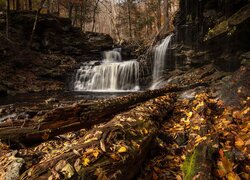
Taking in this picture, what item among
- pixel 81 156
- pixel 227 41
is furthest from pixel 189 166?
pixel 227 41

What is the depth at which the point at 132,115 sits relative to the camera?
168 inches

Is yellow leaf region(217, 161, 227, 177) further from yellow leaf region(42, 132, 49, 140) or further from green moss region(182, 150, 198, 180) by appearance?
yellow leaf region(42, 132, 49, 140)

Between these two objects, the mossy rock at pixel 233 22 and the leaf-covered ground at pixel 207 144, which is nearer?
the leaf-covered ground at pixel 207 144

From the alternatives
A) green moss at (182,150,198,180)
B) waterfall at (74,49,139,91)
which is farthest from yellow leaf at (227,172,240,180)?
waterfall at (74,49,139,91)

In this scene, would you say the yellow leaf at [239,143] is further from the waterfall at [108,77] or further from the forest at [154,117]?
the waterfall at [108,77]

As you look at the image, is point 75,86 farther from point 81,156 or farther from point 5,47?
point 81,156

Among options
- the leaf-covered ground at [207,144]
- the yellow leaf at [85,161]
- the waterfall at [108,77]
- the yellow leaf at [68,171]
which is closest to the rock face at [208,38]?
the waterfall at [108,77]

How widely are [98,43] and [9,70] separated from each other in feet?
35.3

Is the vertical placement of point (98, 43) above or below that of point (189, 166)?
above

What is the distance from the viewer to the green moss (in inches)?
106

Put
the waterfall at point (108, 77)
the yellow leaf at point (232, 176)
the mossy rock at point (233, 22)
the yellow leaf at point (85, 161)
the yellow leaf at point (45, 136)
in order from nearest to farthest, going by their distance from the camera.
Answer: the yellow leaf at point (85, 161) < the yellow leaf at point (232, 176) < the yellow leaf at point (45, 136) < the mossy rock at point (233, 22) < the waterfall at point (108, 77)

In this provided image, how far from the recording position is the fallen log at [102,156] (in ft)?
7.89

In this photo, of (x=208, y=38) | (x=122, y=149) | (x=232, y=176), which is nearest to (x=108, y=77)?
(x=208, y=38)

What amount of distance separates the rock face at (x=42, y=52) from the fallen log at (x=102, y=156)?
1358cm
